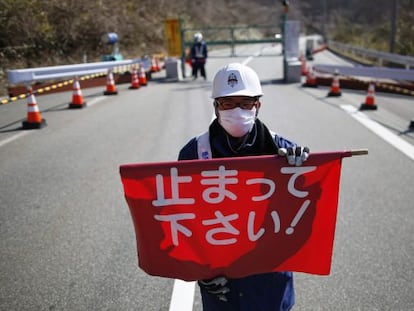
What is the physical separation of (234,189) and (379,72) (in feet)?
35.0

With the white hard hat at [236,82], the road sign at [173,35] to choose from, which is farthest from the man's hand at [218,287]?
the road sign at [173,35]

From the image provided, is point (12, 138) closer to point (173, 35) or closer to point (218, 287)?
point (218, 287)

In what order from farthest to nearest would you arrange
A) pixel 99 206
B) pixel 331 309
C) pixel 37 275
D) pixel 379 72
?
pixel 379 72, pixel 99 206, pixel 37 275, pixel 331 309

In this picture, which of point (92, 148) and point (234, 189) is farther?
point (92, 148)

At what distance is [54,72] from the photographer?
13172mm

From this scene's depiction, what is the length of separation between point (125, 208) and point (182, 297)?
193cm

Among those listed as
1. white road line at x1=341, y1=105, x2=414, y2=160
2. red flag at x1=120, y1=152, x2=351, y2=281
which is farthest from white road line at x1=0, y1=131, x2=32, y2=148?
white road line at x1=341, y1=105, x2=414, y2=160

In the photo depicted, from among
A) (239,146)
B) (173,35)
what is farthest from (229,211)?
(173,35)

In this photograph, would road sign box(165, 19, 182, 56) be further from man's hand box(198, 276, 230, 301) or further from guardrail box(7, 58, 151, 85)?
man's hand box(198, 276, 230, 301)

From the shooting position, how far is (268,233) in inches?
96.8

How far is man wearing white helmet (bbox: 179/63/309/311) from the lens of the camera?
2.37 m

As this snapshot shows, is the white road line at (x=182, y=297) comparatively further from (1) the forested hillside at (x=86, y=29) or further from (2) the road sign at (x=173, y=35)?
(2) the road sign at (x=173, y=35)

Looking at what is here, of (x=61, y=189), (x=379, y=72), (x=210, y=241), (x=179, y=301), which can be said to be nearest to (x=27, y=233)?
(x=61, y=189)

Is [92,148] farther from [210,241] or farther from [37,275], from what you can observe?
[210,241]
